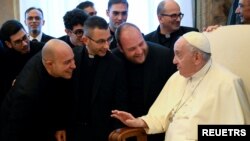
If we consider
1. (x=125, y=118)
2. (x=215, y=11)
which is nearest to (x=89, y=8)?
(x=215, y=11)

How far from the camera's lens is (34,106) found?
2965 mm

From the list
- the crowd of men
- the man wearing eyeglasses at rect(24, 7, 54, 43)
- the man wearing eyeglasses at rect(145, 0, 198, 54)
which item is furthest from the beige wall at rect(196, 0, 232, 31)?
the man wearing eyeglasses at rect(24, 7, 54, 43)

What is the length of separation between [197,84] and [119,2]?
1529mm

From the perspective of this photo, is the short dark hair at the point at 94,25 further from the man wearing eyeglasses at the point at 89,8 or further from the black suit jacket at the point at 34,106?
the man wearing eyeglasses at the point at 89,8

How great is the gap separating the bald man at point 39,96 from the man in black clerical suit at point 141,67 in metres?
0.46

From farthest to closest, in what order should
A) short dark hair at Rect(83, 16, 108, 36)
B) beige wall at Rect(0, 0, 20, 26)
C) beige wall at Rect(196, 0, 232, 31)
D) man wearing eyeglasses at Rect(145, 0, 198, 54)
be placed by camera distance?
1. beige wall at Rect(0, 0, 20, 26)
2. beige wall at Rect(196, 0, 232, 31)
3. man wearing eyeglasses at Rect(145, 0, 198, 54)
4. short dark hair at Rect(83, 16, 108, 36)

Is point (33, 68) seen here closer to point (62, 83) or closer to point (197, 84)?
point (62, 83)

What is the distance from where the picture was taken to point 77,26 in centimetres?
368

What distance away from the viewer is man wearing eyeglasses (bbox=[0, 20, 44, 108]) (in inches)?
138

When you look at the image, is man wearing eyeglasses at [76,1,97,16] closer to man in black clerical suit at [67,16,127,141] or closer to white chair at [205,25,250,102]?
man in black clerical suit at [67,16,127,141]

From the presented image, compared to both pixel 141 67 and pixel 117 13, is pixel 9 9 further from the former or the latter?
pixel 141 67

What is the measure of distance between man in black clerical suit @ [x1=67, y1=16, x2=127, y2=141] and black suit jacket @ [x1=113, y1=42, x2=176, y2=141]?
19cm

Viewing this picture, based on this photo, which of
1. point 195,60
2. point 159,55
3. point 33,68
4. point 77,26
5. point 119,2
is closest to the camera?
point 195,60

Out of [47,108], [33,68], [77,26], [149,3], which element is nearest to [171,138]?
[47,108]
